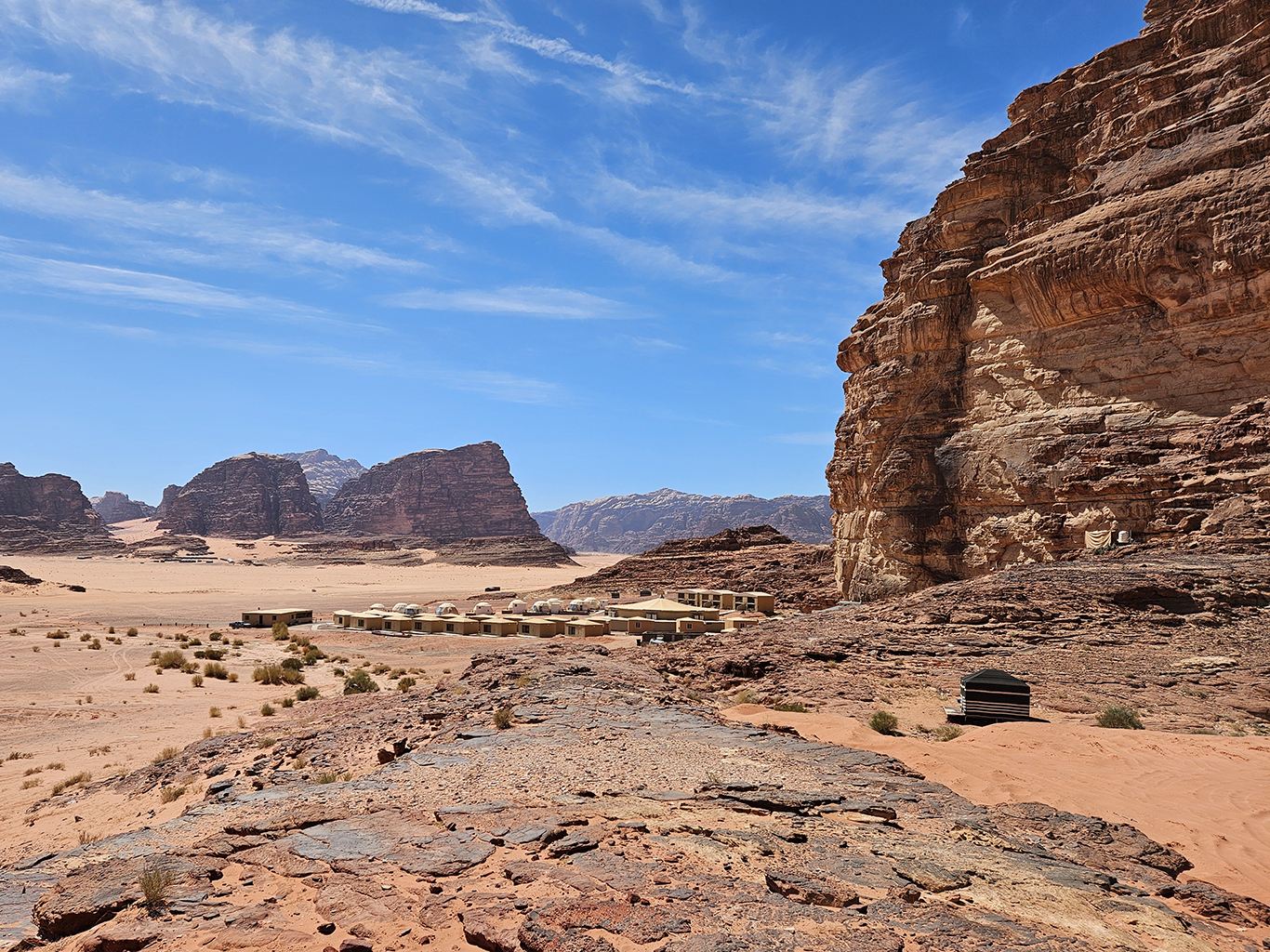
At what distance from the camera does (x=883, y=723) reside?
453 inches

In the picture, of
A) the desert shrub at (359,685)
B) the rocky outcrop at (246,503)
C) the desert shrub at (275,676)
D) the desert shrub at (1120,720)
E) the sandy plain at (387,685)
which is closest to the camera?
the sandy plain at (387,685)

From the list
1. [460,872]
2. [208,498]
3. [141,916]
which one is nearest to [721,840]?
[460,872]

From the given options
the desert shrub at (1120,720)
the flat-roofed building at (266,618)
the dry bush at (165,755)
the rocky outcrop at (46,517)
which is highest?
the rocky outcrop at (46,517)

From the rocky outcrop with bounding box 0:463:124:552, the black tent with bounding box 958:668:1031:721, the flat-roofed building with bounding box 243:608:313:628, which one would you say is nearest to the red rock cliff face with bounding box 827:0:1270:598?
the black tent with bounding box 958:668:1031:721

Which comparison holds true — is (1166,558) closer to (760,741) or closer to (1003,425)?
(1003,425)

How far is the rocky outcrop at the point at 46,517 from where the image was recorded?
12244 cm

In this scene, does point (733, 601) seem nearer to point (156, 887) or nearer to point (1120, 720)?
→ point (1120, 720)

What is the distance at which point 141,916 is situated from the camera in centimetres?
458

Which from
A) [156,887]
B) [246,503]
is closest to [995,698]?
[156,887]

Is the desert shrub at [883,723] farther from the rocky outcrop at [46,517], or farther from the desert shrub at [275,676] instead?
the rocky outcrop at [46,517]

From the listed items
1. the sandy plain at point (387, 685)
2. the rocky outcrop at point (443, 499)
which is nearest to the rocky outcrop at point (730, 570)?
the sandy plain at point (387, 685)

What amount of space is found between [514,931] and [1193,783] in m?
8.07

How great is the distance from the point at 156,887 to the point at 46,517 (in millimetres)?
176166

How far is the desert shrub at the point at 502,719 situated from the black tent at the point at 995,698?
748 centimetres
